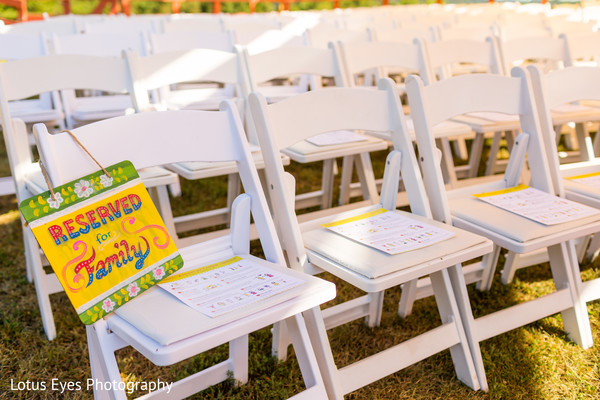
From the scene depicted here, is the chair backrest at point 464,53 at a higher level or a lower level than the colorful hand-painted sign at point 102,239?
higher

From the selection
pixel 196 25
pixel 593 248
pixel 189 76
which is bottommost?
pixel 593 248

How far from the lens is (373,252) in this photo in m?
1.65

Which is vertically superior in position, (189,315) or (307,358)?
(189,315)

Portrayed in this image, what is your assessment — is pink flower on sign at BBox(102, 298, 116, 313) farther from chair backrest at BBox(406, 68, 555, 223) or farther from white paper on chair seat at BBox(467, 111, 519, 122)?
white paper on chair seat at BBox(467, 111, 519, 122)

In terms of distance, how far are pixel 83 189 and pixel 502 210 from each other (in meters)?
1.45

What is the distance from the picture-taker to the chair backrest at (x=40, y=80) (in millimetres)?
2170

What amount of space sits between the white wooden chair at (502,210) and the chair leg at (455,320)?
0.03m

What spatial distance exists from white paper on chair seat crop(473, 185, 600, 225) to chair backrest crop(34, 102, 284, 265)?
94cm

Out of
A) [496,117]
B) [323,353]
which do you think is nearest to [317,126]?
[323,353]

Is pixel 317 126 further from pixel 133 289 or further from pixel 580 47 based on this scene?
pixel 580 47

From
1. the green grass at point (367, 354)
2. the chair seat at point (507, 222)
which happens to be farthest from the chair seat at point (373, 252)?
the green grass at point (367, 354)

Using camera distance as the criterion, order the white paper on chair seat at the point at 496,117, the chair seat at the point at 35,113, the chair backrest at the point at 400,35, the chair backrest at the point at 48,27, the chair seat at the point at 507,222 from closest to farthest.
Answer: the chair seat at the point at 507,222
the chair seat at the point at 35,113
the white paper on chair seat at the point at 496,117
the chair backrest at the point at 400,35
the chair backrest at the point at 48,27

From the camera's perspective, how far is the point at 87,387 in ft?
6.41

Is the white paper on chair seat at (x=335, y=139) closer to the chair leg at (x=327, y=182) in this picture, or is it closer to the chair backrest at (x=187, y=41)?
the chair leg at (x=327, y=182)
